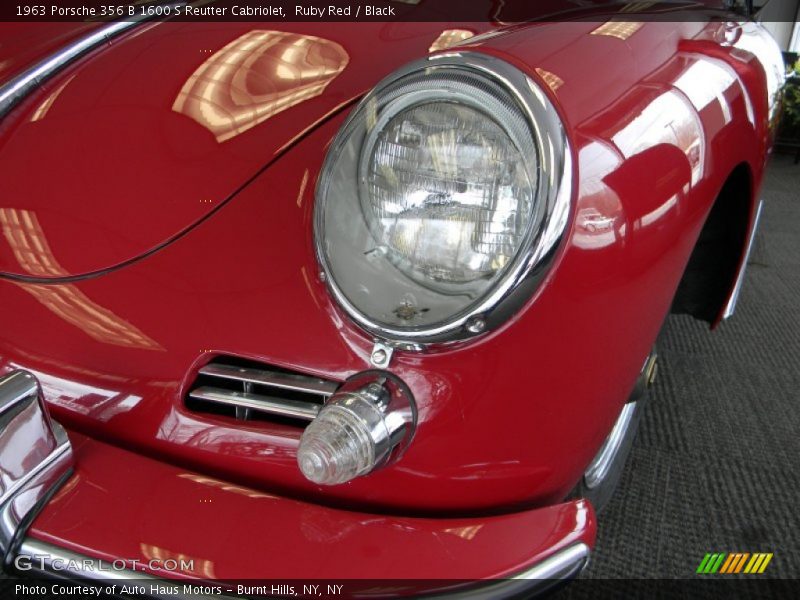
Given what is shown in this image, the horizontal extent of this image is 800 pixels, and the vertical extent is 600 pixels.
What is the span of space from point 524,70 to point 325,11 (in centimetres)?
52

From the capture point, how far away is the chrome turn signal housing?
59 cm

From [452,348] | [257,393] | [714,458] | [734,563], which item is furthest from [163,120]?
[714,458]

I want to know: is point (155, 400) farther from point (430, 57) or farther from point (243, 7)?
point (243, 7)

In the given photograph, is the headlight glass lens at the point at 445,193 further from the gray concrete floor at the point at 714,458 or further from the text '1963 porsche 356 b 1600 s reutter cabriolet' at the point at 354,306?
the gray concrete floor at the point at 714,458

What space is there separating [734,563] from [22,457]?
106cm

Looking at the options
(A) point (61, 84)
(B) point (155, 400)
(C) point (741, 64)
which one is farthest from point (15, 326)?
(C) point (741, 64)

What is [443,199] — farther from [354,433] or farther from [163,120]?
[163,120]

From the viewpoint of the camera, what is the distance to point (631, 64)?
29.1 inches

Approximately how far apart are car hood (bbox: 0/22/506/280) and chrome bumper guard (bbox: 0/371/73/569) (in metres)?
0.21

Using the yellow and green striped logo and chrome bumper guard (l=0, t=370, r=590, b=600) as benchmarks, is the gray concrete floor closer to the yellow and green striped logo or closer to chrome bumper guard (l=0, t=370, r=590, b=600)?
the yellow and green striped logo

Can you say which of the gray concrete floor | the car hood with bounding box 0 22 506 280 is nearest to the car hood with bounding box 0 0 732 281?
the car hood with bounding box 0 22 506 280

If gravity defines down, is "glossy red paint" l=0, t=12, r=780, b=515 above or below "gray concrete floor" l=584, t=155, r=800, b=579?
above

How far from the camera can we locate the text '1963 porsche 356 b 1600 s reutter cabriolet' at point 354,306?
60cm

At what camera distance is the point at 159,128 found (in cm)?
86
